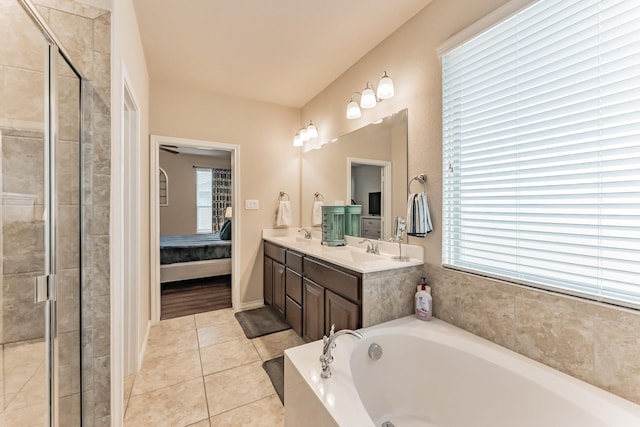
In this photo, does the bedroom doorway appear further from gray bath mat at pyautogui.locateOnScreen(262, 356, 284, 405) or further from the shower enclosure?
the shower enclosure

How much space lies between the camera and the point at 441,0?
1703 millimetres

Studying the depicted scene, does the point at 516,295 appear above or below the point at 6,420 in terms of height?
above

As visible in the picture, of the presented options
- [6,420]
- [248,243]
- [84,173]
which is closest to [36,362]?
[6,420]

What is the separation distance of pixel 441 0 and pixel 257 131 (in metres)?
2.26

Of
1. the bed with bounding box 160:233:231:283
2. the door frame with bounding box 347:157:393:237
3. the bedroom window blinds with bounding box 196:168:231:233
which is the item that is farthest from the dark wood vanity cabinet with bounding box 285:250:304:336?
the bedroom window blinds with bounding box 196:168:231:233

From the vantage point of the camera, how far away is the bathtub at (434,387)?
102 cm

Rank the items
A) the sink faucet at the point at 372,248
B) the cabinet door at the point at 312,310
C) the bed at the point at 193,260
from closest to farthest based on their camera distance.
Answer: the cabinet door at the point at 312,310
the sink faucet at the point at 372,248
the bed at the point at 193,260

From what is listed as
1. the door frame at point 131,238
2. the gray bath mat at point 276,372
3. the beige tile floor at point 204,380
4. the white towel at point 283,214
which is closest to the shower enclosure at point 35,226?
the beige tile floor at point 204,380

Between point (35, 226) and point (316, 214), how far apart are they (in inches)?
92.5

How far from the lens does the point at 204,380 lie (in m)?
1.92

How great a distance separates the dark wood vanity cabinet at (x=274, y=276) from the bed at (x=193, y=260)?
1304 millimetres

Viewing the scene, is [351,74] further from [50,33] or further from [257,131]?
[50,33]

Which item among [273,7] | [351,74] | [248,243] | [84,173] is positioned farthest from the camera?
[248,243]

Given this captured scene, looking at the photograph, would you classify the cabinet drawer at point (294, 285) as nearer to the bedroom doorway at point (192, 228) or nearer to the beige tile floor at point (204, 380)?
the beige tile floor at point (204, 380)
